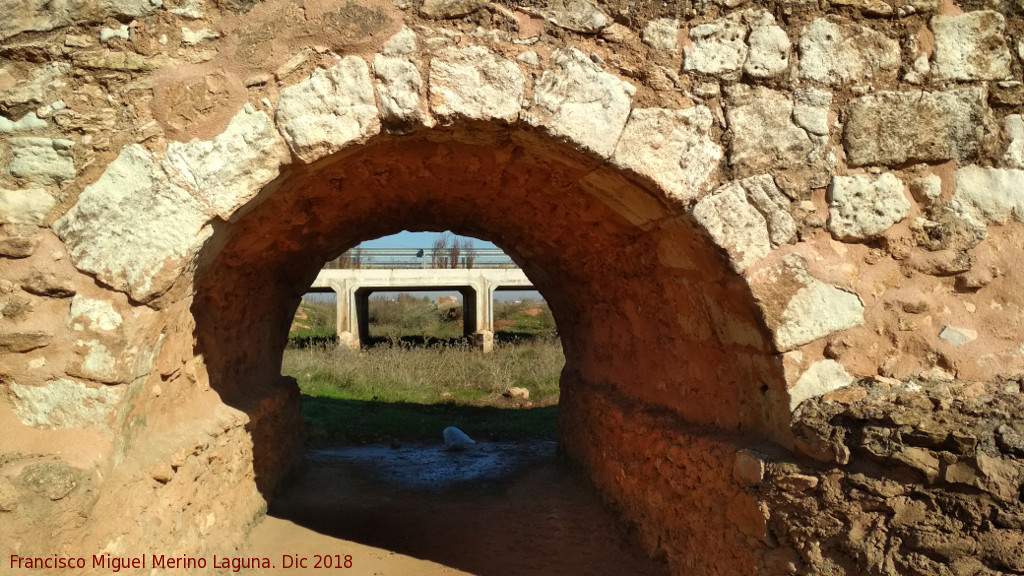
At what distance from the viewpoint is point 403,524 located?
435 centimetres

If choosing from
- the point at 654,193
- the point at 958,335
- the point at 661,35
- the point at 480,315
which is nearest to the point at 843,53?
the point at 661,35

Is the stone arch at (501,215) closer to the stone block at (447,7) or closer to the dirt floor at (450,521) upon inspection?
the stone block at (447,7)

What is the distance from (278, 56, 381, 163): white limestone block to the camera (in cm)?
246

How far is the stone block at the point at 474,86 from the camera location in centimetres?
250

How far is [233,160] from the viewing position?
243 cm

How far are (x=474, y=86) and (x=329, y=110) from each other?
535 millimetres

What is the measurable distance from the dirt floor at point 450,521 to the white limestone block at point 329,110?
2272 mm

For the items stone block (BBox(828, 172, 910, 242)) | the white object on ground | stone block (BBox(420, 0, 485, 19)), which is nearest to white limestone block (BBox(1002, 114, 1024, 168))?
stone block (BBox(828, 172, 910, 242))

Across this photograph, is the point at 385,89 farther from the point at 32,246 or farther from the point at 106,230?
the point at 32,246

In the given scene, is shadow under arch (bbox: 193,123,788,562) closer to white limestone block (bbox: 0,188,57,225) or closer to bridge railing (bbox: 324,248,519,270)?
white limestone block (bbox: 0,188,57,225)

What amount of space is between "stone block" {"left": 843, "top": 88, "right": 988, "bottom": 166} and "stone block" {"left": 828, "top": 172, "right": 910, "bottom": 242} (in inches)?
3.4

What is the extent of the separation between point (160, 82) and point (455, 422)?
6.06 metres

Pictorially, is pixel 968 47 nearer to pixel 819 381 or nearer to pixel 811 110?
pixel 811 110

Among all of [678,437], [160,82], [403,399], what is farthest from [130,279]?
[403,399]
